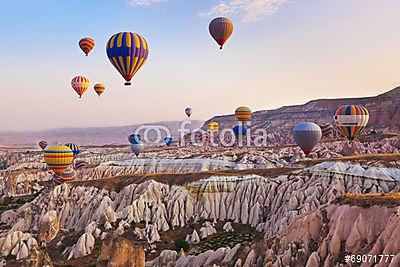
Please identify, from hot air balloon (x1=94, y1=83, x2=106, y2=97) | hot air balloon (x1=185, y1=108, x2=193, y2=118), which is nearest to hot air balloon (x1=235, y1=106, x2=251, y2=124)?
hot air balloon (x1=94, y1=83, x2=106, y2=97)

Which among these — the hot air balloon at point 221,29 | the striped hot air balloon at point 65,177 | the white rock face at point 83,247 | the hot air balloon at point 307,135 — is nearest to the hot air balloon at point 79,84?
the striped hot air balloon at point 65,177

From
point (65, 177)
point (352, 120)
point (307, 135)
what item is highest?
point (352, 120)

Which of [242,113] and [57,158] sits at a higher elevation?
[242,113]

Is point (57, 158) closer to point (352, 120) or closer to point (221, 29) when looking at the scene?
point (221, 29)

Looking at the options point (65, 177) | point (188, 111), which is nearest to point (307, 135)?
point (65, 177)

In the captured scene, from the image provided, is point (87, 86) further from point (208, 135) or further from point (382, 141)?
point (208, 135)

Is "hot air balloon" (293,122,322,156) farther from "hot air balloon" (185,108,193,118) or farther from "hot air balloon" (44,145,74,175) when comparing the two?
"hot air balloon" (185,108,193,118)

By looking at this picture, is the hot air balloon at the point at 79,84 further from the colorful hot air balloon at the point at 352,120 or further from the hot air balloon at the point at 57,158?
the colorful hot air balloon at the point at 352,120
